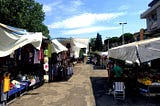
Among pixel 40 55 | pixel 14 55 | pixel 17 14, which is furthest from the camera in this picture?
pixel 17 14

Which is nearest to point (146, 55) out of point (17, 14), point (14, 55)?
point (14, 55)

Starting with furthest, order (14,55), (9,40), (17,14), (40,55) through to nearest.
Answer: (17,14) < (40,55) < (14,55) < (9,40)

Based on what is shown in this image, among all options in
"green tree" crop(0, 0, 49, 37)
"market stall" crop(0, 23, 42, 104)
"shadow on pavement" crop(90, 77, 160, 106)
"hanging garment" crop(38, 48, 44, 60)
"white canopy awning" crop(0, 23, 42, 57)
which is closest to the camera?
"market stall" crop(0, 23, 42, 104)

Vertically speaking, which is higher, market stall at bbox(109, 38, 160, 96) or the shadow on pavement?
market stall at bbox(109, 38, 160, 96)

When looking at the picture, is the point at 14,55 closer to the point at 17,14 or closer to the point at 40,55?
the point at 40,55

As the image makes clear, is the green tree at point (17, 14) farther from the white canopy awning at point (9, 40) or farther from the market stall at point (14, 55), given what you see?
the white canopy awning at point (9, 40)

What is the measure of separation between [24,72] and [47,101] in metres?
5.01

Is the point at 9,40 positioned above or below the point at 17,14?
below

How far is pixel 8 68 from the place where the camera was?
15617 mm

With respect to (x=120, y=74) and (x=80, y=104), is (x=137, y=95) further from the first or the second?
(x=80, y=104)

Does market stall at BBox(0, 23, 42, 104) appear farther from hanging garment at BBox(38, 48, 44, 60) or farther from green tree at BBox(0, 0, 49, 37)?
Result: green tree at BBox(0, 0, 49, 37)

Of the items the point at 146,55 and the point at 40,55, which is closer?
the point at 146,55

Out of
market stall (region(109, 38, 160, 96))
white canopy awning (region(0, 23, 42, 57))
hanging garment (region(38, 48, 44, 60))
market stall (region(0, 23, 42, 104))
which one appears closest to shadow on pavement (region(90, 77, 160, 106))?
market stall (region(109, 38, 160, 96))

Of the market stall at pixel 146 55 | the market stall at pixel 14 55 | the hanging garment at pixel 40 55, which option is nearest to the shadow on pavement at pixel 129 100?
the market stall at pixel 146 55
